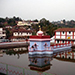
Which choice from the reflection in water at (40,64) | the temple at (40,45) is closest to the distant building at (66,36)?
the temple at (40,45)

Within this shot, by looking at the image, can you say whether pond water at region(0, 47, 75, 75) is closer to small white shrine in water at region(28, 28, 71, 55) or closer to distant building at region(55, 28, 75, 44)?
small white shrine in water at region(28, 28, 71, 55)

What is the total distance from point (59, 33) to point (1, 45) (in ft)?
60.7

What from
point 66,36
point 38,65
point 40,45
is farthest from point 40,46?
point 66,36

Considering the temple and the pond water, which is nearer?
the pond water

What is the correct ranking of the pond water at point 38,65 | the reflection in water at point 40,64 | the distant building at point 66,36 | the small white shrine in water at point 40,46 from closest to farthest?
the pond water at point 38,65 → the reflection in water at point 40,64 → the small white shrine in water at point 40,46 → the distant building at point 66,36

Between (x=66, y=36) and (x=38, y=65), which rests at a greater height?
(x=66, y=36)

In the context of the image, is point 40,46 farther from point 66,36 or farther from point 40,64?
point 66,36

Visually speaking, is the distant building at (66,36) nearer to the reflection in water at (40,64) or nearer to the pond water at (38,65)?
the pond water at (38,65)

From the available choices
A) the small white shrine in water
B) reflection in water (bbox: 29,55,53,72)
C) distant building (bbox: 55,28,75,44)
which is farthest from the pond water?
distant building (bbox: 55,28,75,44)

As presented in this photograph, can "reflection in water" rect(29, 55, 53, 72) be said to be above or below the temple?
below

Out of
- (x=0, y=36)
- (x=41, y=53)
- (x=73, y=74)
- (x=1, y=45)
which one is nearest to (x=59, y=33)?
(x=1, y=45)

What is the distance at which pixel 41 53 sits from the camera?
26.5 metres

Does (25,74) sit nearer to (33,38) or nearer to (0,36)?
(33,38)

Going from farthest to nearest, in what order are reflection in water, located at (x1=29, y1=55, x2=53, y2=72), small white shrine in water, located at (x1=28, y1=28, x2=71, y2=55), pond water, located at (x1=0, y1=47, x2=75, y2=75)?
small white shrine in water, located at (x1=28, y1=28, x2=71, y2=55), reflection in water, located at (x1=29, y1=55, x2=53, y2=72), pond water, located at (x1=0, y1=47, x2=75, y2=75)
